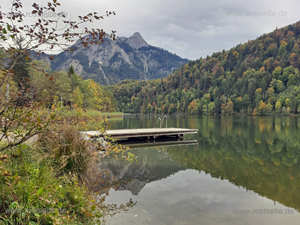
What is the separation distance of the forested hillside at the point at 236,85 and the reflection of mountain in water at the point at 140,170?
91.3 m

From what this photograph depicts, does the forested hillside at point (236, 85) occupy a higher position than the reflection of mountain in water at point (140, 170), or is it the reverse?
the forested hillside at point (236, 85)

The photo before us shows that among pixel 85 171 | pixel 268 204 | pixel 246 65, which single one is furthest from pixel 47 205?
pixel 246 65

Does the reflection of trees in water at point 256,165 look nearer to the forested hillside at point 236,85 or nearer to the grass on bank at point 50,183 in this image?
the grass on bank at point 50,183

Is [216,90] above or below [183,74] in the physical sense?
below

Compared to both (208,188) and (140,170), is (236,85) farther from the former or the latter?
(208,188)

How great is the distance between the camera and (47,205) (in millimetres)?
4277

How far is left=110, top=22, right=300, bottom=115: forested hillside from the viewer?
109 m

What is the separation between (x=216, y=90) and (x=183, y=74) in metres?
46.9

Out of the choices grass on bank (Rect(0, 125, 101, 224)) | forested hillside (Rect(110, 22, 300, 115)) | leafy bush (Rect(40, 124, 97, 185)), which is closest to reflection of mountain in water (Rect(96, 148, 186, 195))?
leafy bush (Rect(40, 124, 97, 185))

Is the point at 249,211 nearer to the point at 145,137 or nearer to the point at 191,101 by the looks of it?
the point at 145,137

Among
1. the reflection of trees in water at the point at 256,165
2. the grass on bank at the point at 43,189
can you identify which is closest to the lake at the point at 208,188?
the reflection of trees in water at the point at 256,165

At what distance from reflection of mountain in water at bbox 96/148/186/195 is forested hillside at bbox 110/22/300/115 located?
9132 centimetres

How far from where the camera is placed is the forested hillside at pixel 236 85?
108631 millimetres

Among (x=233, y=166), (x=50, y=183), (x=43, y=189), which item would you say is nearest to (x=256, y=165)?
(x=233, y=166)
